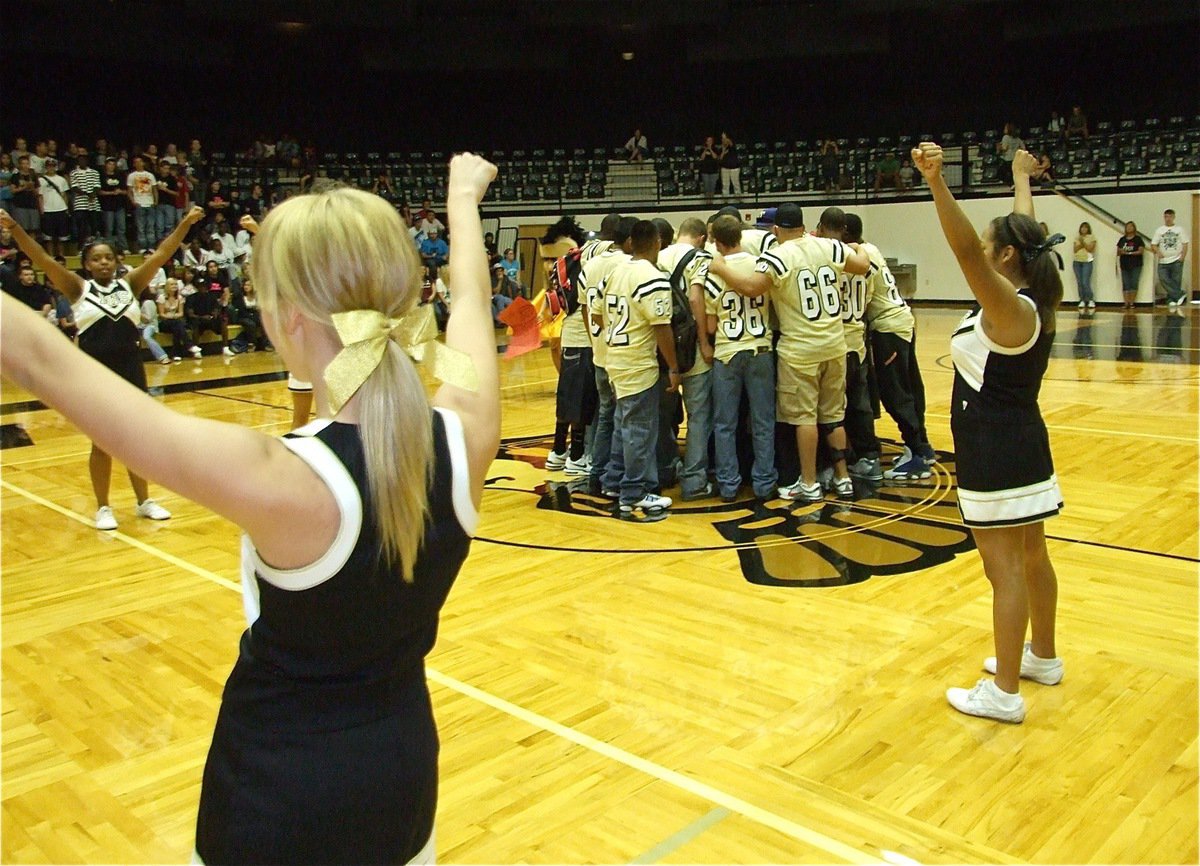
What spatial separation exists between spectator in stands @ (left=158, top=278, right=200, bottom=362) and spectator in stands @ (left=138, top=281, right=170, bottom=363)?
0.13 meters

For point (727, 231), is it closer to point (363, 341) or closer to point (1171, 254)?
point (363, 341)

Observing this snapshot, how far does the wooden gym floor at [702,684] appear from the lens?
3023mm

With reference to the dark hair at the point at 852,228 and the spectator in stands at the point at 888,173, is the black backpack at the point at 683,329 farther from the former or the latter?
the spectator in stands at the point at 888,173

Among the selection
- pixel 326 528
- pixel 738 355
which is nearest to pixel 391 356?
pixel 326 528

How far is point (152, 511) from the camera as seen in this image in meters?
6.73

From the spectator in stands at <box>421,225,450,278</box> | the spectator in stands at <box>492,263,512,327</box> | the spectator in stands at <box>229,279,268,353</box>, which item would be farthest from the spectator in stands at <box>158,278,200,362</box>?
the spectator in stands at <box>492,263,512,327</box>

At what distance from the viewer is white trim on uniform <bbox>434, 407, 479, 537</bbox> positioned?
141 centimetres

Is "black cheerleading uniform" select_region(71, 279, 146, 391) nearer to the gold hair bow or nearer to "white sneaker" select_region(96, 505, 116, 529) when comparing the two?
"white sneaker" select_region(96, 505, 116, 529)

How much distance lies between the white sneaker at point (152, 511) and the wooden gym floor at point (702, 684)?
0.26 feet

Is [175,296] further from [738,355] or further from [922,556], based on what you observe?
[922,556]

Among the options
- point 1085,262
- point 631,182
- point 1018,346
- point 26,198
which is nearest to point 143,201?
point 26,198

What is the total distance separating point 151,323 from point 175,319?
34cm

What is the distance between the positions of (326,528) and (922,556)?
14.9 ft

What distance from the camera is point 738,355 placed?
253 inches
